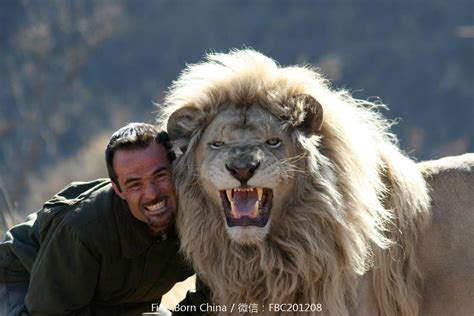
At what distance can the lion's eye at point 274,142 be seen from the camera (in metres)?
5.65

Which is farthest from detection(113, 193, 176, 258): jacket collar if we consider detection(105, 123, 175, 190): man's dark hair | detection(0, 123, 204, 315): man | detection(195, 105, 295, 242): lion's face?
detection(195, 105, 295, 242): lion's face

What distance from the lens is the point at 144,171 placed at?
5.88 m

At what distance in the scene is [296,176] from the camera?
570 cm

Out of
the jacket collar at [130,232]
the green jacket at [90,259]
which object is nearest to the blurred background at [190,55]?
the green jacket at [90,259]

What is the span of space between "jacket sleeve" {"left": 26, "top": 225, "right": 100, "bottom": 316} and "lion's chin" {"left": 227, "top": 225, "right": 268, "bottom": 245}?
0.88m

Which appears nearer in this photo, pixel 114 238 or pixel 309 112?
pixel 309 112

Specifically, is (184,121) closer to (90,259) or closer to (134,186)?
(134,186)

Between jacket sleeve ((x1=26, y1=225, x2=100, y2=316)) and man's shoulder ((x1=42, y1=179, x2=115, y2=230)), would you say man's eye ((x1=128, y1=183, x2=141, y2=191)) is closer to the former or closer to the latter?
man's shoulder ((x1=42, y1=179, x2=115, y2=230))

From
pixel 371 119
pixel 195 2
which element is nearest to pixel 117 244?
pixel 371 119

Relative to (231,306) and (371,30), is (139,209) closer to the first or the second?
(231,306)

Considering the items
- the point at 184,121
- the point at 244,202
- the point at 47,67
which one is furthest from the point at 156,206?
the point at 47,67

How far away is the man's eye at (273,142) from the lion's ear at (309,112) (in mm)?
173

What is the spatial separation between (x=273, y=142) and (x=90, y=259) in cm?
124

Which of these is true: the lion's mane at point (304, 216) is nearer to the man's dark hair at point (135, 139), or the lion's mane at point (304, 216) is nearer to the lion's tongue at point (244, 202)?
the man's dark hair at point (135, 139)
